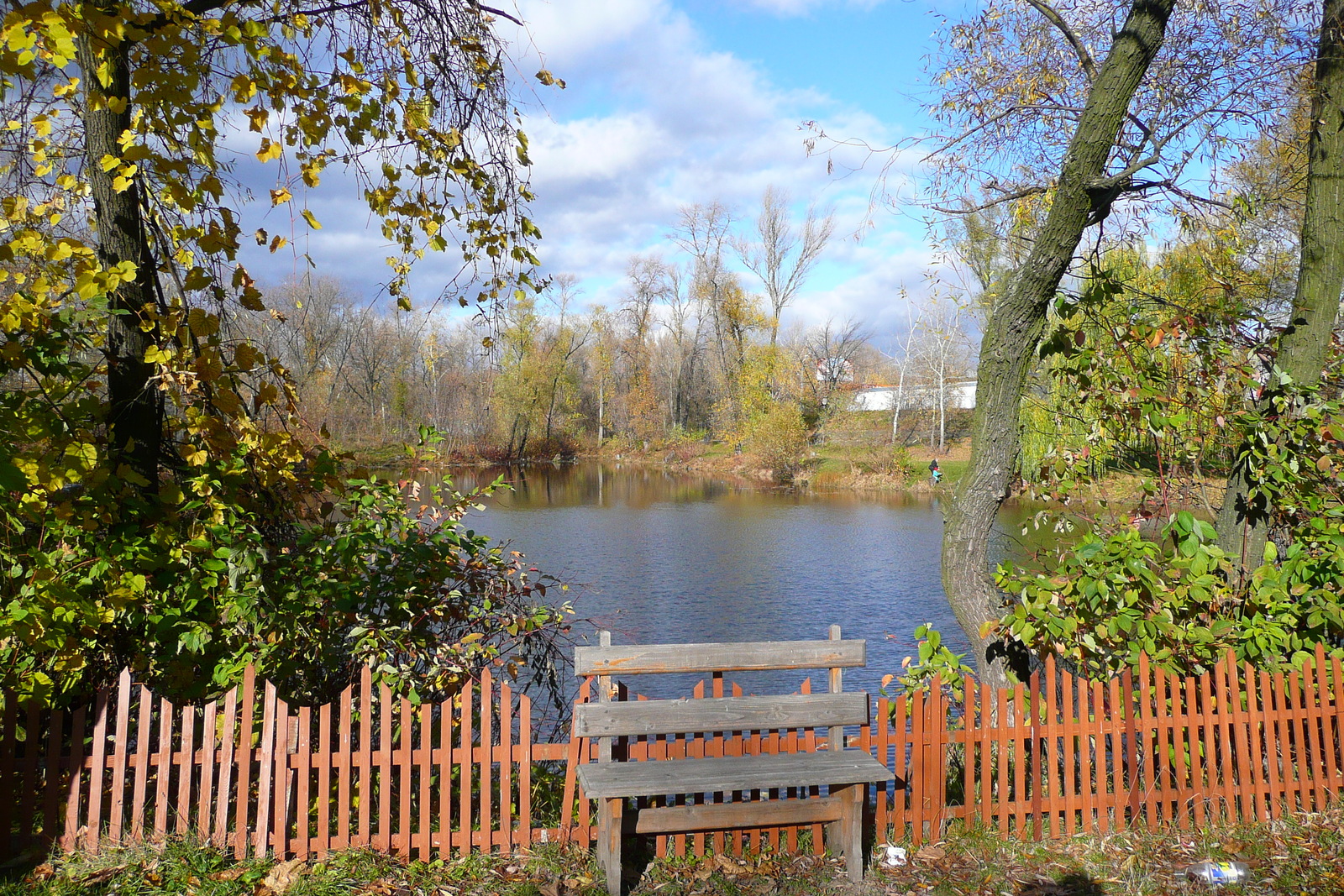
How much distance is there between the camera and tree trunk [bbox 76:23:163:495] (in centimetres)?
407

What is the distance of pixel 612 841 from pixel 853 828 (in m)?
1.08

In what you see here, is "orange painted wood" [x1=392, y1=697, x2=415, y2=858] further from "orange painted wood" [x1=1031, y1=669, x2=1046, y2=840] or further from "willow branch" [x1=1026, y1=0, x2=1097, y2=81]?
"willow branch" [x1=1026, y1=0, x2=1097, y2=81]

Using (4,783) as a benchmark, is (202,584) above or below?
above

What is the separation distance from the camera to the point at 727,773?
12.5 ft

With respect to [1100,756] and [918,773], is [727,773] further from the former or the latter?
[1100,756]

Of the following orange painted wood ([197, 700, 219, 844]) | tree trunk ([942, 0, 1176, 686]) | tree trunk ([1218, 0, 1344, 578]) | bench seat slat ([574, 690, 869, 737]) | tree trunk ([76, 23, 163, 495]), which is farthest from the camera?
tree trunk ([1218, 0, 1344, 578])

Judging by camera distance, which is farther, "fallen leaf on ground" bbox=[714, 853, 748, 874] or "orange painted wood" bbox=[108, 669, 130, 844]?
"fallen leaf on ground" bbox=[714, 853, 748, 874]

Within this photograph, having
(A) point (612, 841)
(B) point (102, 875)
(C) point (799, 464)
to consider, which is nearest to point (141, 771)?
(B) point (102, 875)

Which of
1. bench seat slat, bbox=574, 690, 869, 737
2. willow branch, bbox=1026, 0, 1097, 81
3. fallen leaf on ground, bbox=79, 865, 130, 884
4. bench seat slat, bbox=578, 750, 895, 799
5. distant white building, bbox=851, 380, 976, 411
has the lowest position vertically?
fallen leaf on ground, bbox=79, 865, 130, 884

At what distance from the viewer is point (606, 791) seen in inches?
141

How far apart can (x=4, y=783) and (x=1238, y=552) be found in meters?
7.09

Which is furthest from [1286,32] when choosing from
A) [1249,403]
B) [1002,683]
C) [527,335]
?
[527,335]

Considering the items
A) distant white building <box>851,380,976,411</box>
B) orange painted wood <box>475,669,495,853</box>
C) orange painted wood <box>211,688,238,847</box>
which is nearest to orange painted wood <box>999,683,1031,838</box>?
orange painted wood <box>475,669,495,853</box>

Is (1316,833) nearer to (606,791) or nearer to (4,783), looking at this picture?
(606,791)
